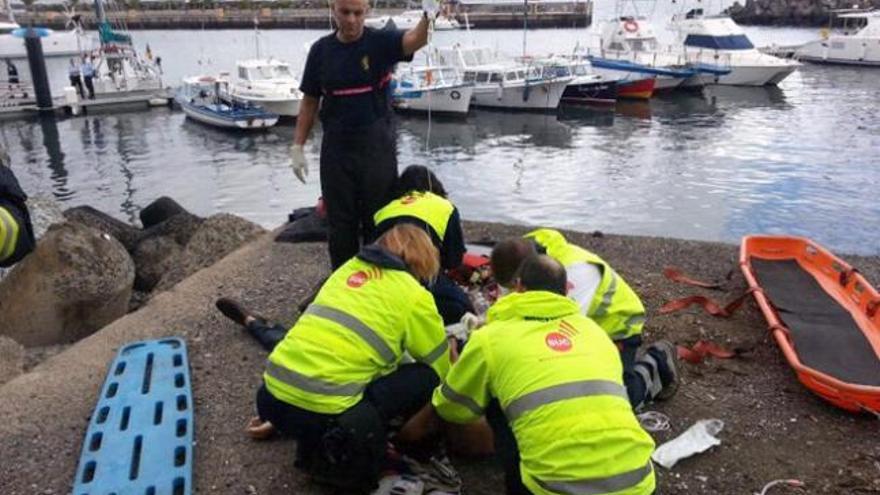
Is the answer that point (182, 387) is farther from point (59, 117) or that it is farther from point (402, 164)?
point (59, 117)

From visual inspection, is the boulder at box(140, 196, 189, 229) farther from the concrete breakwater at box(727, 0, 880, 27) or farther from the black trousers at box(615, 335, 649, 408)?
the concrete breakwater at box(727, 0, 880, 27)

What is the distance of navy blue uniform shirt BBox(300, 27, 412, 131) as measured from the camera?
4684mm

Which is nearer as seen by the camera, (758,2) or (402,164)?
(402,164)

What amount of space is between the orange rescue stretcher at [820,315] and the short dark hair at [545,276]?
2.24m

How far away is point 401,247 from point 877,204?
15504 mm

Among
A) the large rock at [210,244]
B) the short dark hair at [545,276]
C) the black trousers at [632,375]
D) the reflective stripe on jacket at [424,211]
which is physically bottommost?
the large rock at [210,244]

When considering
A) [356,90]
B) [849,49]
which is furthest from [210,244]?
[849,49]

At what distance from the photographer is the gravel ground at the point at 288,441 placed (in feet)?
12.0

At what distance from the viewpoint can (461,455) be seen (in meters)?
3.83

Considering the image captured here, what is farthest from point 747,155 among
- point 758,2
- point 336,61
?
point 758,2

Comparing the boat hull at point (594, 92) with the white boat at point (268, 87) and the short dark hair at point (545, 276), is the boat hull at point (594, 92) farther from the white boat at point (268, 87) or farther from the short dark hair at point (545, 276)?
the short dark hair at point (545, 276)

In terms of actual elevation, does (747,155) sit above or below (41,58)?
below

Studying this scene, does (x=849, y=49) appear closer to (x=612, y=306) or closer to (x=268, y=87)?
(x=268, y=87)

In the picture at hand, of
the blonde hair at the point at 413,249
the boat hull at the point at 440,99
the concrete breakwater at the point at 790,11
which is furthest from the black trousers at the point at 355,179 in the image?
the concrete breakwater at the point at 790,11
